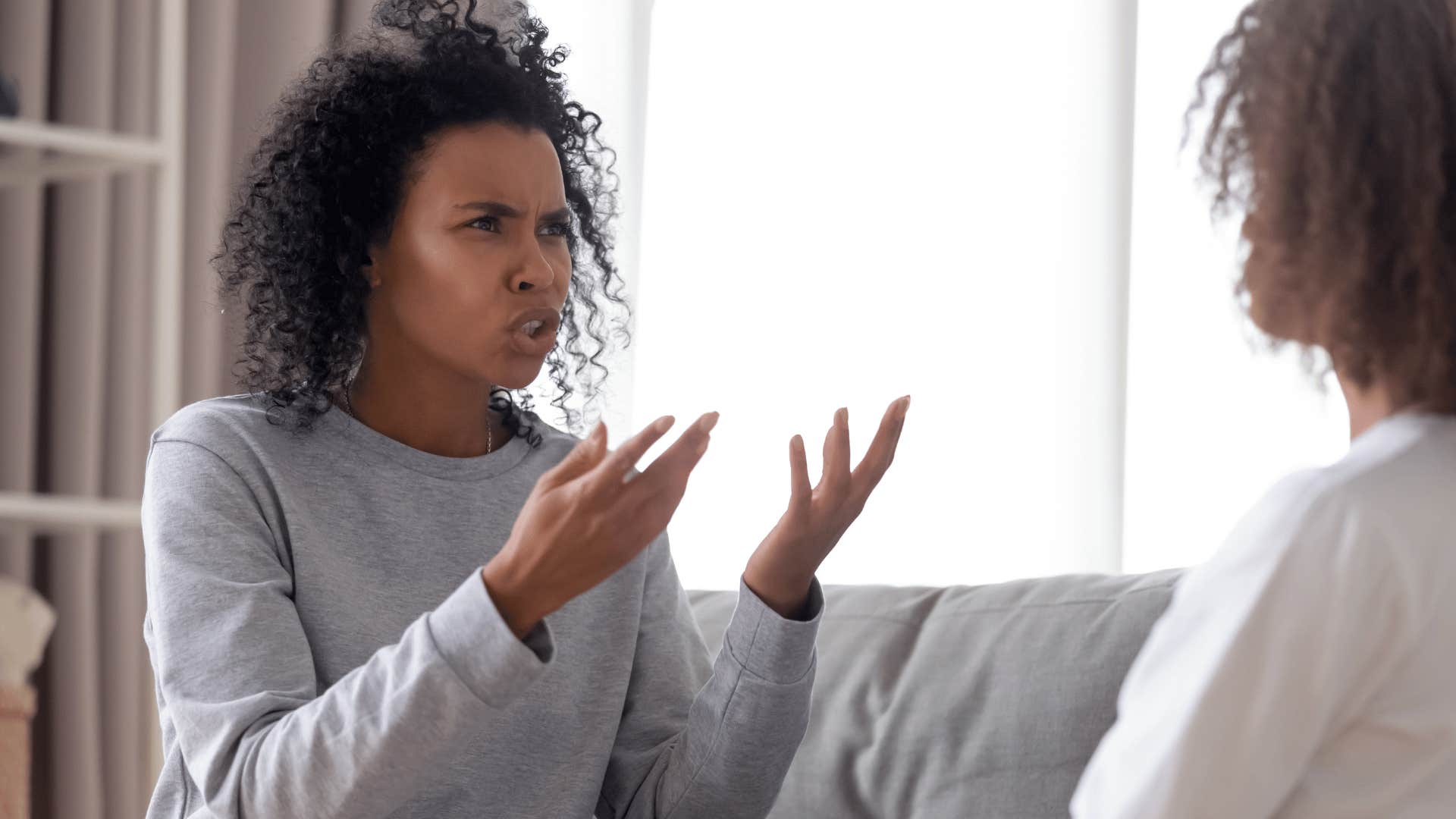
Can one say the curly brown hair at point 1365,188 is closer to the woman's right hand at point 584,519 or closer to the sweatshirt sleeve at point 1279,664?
the sweatshirt sleeve at point 1279,664

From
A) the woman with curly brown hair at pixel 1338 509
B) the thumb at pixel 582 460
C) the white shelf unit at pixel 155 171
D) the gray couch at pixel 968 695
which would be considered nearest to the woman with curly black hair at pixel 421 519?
the thumb at pixel 582 460

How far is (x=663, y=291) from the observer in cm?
238

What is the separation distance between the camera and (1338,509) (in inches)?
26.5

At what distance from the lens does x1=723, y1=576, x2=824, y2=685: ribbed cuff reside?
1216mm

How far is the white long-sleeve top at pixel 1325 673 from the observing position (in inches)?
26.1

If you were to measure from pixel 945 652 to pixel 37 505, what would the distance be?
120cm

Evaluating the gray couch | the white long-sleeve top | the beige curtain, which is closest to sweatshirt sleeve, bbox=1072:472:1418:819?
the white long-sleeve top

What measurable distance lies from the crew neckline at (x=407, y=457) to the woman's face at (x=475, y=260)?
7cm

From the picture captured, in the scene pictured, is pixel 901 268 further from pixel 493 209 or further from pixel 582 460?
pixel 582 460

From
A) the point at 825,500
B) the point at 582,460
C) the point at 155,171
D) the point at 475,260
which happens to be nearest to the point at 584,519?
the point at 582,460

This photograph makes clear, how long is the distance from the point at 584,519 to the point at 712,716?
0.40 metres

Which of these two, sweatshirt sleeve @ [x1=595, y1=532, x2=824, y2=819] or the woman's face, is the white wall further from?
the woman's face

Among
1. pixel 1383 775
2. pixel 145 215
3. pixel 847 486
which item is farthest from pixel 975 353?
pixel 1383 775

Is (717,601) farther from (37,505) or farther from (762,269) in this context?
(37,505)
